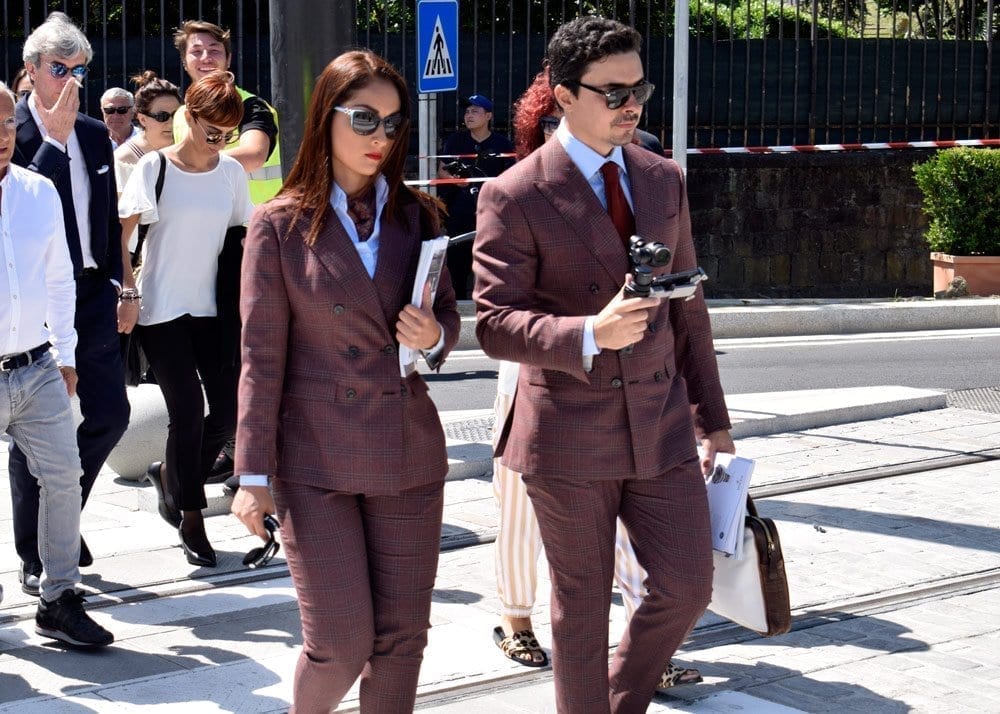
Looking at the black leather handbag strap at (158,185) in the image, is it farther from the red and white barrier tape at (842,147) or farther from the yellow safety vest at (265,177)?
the red and white barrier tape at (842,147)

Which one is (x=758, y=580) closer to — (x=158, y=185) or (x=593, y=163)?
(x=593, y=163)

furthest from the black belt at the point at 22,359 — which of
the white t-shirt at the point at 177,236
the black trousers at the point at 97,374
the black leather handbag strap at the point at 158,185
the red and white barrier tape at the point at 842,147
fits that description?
the red and white barrier tape at the point at 842,147

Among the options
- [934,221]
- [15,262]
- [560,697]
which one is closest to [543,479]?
[560,697]

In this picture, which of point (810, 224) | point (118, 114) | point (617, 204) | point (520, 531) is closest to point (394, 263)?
point (617, 204)

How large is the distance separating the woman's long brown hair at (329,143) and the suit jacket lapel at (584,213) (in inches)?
12.1

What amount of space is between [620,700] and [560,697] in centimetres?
15

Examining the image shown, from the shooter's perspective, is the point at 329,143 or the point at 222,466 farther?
the point at 222,466

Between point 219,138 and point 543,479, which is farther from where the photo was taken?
point 219,138

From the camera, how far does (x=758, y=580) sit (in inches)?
161

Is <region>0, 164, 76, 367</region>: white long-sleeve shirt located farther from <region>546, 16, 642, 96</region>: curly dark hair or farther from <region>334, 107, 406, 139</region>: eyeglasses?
<region>546, 16, 642, 96</region>: curly dark hair

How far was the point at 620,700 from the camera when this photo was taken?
3.94m

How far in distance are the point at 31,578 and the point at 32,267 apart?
1.26 metres

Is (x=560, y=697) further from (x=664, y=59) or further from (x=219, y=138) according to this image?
(x=664, y=59)

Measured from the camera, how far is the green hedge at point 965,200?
14.1m
